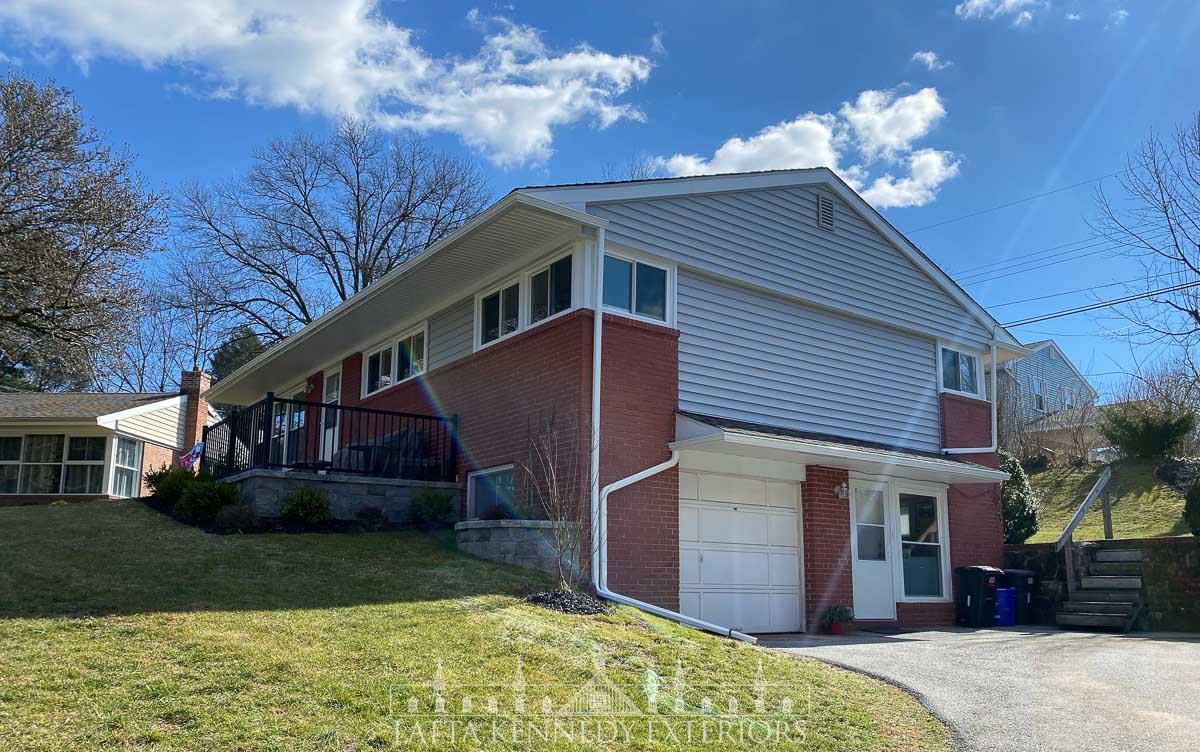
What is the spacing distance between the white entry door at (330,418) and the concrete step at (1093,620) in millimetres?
13204

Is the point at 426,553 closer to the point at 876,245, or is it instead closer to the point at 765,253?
the point at 765,253

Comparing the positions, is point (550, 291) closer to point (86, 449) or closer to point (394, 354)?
point (394, 354)

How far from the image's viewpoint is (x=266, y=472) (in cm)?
1231

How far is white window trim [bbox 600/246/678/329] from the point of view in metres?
11.5

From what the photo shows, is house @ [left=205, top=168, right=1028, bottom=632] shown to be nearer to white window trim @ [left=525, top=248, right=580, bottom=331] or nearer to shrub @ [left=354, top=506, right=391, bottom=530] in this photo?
white window trim @ [left=525, top=248, right=580, bottom=331]

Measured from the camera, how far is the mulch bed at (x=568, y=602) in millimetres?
8766

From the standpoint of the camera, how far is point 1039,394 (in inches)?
1537

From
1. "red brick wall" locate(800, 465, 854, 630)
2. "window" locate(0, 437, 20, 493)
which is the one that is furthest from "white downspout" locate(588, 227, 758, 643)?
"window" locate(0, 437, 20, 493)

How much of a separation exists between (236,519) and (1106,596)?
12.7 m

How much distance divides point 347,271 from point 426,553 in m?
26.2

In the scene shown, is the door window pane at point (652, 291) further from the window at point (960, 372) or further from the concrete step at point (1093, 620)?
the concrete step at point (1093, 620)

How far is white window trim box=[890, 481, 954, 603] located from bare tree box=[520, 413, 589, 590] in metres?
6.09

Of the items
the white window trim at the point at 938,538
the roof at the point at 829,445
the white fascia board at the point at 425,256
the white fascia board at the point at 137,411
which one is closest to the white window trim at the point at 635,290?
the white fascia board at the point at 425,256

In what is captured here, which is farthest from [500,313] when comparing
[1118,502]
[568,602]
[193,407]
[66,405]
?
[193,407]
